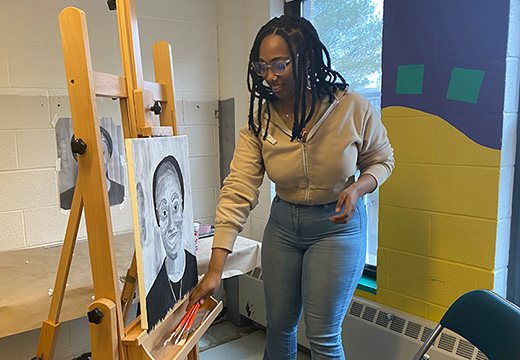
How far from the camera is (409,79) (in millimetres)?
1721

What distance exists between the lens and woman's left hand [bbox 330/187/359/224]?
3.89 ft

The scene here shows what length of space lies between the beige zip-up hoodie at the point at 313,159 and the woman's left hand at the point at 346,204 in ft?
0.28

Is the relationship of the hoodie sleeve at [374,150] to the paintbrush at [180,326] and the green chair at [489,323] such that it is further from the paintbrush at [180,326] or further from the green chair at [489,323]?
the paintbrush at [180,326]

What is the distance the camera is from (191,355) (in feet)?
4.64

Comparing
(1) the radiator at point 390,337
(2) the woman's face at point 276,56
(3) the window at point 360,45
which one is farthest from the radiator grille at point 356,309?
(2) the woman's face at point 276,56

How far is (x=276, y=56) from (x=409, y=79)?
71cm

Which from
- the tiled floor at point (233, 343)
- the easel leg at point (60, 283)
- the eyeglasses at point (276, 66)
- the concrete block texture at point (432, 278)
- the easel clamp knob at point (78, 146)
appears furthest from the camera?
the tiled floor at point (233, 343)

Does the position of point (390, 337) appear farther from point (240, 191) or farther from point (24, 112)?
point (24, 112)

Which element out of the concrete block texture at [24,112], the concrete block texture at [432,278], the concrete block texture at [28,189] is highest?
the concrete block texture at [24,112]

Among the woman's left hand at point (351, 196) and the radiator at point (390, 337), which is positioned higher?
the woman's left hand at point (351, 196)

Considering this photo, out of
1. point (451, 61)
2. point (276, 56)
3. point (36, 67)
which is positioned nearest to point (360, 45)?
point (451, 61)

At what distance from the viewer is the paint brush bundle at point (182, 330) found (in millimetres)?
1139

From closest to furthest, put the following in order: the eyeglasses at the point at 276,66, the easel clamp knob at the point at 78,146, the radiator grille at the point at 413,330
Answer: the easel clamp knob at the point at 78,146, the eyeglasses at the point at 276,66, the radiator grille at the point at 413,330

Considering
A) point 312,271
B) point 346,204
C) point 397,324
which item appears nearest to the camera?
point 346,204
